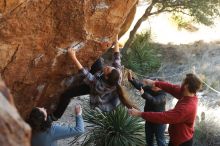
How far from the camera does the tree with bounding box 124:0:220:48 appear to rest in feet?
58.4

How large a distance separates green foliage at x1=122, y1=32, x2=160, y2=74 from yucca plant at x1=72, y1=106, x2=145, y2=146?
827 cm

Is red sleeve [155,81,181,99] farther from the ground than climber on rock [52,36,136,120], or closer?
farther from the ground

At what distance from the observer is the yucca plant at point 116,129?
28.9 ft

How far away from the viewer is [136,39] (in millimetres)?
18578

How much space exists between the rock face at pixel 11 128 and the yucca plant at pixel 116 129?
523cm

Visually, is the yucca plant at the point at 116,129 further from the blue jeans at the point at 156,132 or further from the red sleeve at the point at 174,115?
the red sleeve at the point at 174,115

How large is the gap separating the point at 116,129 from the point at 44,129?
3.47 meters

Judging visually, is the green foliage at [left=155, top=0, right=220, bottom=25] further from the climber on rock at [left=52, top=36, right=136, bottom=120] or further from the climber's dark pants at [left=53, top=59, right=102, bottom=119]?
the climber's dark pants at [left=53, top=59, right=102, bottom=119]

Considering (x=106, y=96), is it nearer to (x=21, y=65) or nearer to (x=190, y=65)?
(x=21, y=65)

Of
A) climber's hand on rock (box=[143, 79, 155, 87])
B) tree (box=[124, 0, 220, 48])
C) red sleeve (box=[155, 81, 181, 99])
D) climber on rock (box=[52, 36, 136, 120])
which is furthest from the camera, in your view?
tree (box=[124, 0, 220, 48])

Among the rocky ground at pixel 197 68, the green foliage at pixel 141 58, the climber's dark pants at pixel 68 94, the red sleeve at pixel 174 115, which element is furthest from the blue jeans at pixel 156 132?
the green foliage at pixel 141 58

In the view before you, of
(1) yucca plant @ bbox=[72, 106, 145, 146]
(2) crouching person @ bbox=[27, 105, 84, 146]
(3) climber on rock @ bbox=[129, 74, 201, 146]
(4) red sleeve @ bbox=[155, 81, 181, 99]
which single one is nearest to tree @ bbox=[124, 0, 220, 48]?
(1) yucca plant @ bbox=[72, 106, 145, 146]

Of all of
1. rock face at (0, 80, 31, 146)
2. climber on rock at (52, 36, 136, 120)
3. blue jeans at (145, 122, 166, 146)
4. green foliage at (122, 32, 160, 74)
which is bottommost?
green foliage at (122, 32, 160, 74)

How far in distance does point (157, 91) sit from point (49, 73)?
1.80 meters
